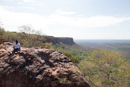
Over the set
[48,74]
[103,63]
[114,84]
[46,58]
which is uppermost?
[46,58]

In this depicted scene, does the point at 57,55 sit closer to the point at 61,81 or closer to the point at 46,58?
the point at 46,58

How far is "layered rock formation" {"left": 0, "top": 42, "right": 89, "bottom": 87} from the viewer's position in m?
5.37

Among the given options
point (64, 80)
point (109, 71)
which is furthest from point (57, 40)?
point (64, 80)

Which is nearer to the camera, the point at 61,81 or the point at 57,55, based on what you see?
the point at 61,81

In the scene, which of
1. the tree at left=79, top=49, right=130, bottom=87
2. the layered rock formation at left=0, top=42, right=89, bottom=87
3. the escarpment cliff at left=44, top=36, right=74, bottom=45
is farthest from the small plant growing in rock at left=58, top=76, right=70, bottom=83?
the escarpment cliff at left=44, top=36, right=74, bottom=45

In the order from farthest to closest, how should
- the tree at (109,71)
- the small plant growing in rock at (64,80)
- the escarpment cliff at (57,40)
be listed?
1. the escarpment cliff at (57,40)
2. the tree at (109,71)
3. the small plant growing in rock at (64,80)

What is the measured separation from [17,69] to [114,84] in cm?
1076

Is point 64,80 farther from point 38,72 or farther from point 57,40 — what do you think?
point 57,40

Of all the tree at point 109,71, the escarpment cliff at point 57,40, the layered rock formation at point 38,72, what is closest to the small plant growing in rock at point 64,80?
the layered rock formation at point 38,72

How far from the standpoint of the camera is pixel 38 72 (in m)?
5.76

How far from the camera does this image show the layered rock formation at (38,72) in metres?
5.37

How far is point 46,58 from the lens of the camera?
682 centimetres

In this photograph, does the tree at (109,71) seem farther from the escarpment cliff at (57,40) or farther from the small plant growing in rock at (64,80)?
the escarpment cliff at (57,40)

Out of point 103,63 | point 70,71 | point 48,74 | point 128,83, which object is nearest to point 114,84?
point 128,83
